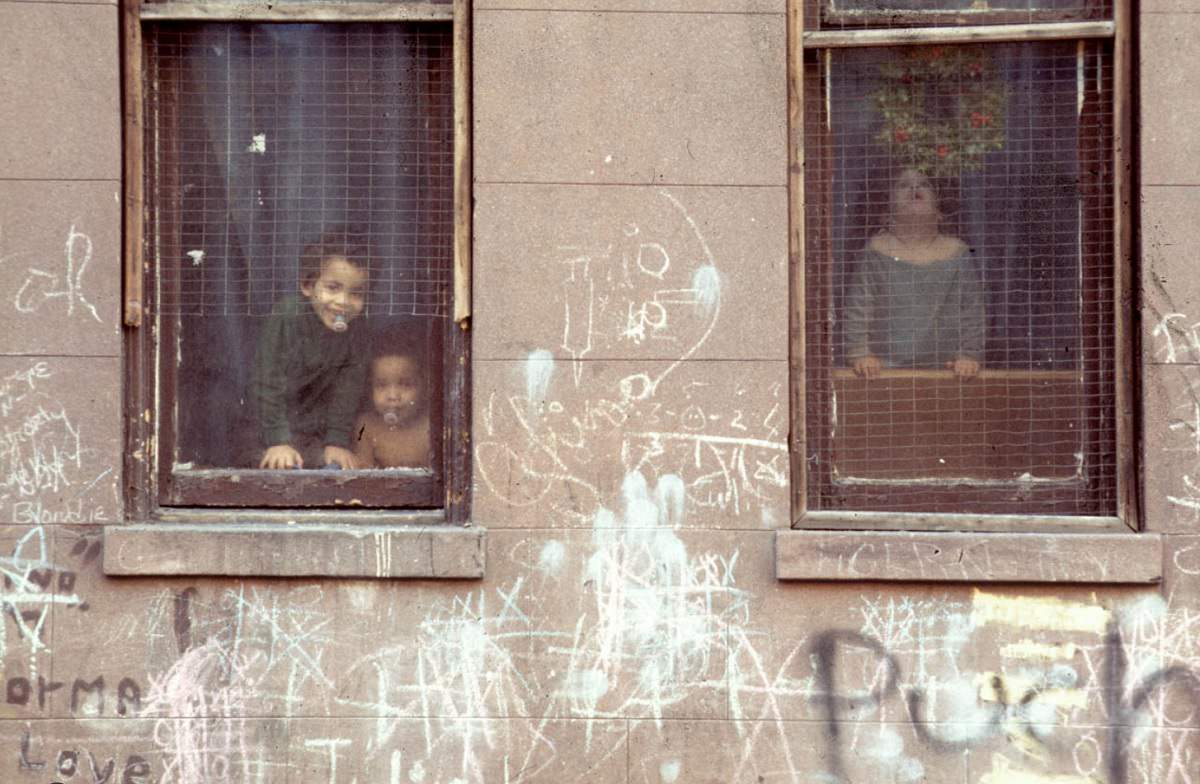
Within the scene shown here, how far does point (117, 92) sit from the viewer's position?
528 centimetres

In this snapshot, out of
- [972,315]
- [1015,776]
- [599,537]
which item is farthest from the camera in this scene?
[972,315]

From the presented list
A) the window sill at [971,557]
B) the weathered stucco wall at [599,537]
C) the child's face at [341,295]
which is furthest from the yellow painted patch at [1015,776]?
the child's face at [341,295]

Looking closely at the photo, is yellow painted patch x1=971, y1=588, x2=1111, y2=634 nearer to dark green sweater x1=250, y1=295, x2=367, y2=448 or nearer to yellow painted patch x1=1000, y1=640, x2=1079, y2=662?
yellow painted patch x1=1000, y1=640, x2=1079, y2=662

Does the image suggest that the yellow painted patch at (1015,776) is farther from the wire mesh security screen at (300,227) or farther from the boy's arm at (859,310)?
the wire mesh security screen at (300,227)

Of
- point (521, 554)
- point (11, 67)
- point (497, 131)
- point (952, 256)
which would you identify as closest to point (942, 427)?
point (952, 256)

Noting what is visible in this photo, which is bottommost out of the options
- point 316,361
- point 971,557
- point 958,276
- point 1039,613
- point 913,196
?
point 1039,613

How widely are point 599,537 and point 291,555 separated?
1.21 metres

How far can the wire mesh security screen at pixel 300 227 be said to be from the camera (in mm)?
5492

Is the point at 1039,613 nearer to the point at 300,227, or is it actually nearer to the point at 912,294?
the point at 912,294

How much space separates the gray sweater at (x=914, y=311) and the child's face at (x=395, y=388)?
5.96ft

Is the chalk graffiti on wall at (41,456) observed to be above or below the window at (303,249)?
below

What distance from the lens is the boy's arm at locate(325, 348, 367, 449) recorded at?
551 centimetres

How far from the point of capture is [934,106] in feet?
17.9

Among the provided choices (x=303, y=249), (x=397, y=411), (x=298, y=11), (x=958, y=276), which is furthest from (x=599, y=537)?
(x=298, y=11)
